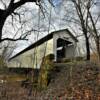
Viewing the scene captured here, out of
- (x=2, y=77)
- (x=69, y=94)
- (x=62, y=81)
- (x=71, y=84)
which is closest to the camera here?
(x=2, y=77)

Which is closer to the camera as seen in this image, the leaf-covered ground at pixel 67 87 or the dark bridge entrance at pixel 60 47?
the leaf-covered ground at pixel 67 87

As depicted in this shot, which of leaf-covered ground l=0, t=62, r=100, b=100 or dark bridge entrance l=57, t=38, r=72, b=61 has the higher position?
dark bridge entrance l=57, t=38, r=72, b=61

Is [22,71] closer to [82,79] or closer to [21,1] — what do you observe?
[21,1]

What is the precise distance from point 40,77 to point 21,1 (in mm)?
9909

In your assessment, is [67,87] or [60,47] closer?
[67,87]

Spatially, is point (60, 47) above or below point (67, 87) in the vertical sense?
above

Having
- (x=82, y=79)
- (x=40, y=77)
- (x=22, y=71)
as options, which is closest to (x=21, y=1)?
(x=22, y=71)

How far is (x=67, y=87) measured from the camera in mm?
12812

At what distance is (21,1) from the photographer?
23578 millimetres

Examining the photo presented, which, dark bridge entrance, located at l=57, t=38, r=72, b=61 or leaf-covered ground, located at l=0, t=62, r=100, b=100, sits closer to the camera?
leaf-covered ground, located at l=0, t=62, r=100, b=100

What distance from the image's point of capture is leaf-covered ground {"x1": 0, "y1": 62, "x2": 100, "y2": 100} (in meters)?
9.18

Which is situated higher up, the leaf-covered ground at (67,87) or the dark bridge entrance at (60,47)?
the dark bridge entrance at (60,47)

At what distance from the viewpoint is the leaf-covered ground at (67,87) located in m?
9.18

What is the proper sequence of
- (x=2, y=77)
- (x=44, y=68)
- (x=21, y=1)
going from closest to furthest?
1. (x=2, y=77)
2. (x=44, y=68)
3. (x=21, y=1)
